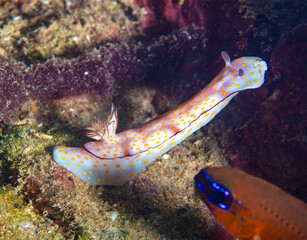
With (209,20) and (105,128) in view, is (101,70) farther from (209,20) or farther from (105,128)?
(209,20)

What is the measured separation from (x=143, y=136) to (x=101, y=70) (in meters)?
1.82

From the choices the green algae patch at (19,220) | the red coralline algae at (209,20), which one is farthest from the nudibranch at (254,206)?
the red coralline algae at (209,20)

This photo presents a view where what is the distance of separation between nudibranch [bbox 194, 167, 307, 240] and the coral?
315 cm

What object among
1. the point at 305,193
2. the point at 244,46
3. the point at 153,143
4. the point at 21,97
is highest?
the point at 21,97

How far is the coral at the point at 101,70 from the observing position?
4133 mm

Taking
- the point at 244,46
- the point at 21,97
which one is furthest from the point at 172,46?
the point at 21,97

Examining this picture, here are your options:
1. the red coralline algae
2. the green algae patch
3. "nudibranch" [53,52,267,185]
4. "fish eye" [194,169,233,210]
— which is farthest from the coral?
"fish eye" [194,169,233,210]

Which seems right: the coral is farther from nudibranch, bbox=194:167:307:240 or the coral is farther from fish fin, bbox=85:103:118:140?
nudibranch, bbox=194:167:307:240

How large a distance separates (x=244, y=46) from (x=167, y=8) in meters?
2.10

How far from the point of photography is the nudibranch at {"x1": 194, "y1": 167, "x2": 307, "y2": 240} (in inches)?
85.1

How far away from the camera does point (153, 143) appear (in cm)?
353

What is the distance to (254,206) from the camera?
220cm

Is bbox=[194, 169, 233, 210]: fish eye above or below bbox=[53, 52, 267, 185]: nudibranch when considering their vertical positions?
above

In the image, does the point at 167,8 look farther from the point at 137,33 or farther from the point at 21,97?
the point at 21,97
